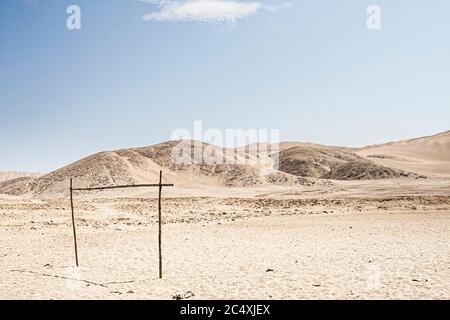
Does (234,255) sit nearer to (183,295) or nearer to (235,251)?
(235,251)

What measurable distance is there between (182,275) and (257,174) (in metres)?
71.3

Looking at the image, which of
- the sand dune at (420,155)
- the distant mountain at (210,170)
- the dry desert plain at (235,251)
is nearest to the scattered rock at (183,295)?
the dry desert plain at (235,251)

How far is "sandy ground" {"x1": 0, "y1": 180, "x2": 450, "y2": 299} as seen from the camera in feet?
37.8

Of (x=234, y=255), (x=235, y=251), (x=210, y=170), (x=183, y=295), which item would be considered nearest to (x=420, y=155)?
(x=210, y=170)

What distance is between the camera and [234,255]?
56.1ft

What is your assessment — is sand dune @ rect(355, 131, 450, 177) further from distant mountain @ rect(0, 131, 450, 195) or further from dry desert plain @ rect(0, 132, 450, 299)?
dry desert plain @ rect(0, 132, 450, 299)

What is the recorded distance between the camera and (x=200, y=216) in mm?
34281

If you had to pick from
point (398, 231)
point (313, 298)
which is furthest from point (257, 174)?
point (313, 298)

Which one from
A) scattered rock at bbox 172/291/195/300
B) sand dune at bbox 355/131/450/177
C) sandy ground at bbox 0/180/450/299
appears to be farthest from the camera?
sand dune at bbox 355/131/450/177

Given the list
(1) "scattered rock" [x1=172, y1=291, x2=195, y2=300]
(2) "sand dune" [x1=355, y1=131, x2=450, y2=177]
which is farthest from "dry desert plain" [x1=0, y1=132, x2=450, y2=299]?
(2) "sand dune" [x1=355, y1=131, x2=450, y2=177]

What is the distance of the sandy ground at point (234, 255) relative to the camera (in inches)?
453

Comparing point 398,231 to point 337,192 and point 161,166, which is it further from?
point 161,166

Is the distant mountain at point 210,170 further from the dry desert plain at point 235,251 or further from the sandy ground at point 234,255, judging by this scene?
the sandy ground at point 234,255

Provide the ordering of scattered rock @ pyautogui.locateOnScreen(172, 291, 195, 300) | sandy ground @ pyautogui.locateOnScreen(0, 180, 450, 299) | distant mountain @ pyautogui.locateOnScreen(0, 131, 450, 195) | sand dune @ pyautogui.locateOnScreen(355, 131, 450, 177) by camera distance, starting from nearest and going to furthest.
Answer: scattered rock @ pyautogui.locateOnScreen(172, 291, 195, 300)
sandy ground @ pyautogui.locateOnScreen(0, 180, 450, 299)
distant mountain @ pyautogui.locateOnScreen(0, 131, 450, 195)
sand dune @ pyautogui.locateOnScreen(355, 131, 450, 177)
